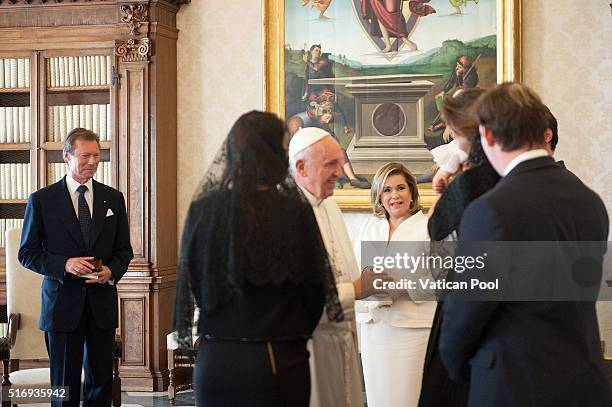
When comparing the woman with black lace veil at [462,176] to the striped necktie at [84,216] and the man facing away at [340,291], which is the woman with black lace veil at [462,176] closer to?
the man facing away at [340,291]

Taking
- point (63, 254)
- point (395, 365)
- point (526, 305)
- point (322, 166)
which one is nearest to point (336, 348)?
point (395, 365)

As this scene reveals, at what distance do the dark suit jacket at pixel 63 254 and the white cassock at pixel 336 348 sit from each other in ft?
5.95

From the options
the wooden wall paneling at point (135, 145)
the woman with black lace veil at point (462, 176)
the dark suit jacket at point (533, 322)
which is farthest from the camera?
the wooden wall paneling at point (135, 145)

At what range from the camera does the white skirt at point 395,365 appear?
4.30 m

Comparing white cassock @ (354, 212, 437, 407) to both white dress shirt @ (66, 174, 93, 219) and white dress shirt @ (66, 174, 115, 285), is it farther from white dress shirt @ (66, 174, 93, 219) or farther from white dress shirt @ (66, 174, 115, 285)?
white dress shirt @ (66, 174, 93, 219)

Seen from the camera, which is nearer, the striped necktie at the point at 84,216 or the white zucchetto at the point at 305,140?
the white zucchetto at the point at 305,140

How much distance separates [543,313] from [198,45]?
578cm

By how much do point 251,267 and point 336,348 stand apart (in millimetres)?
1119

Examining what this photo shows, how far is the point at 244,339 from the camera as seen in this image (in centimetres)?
293

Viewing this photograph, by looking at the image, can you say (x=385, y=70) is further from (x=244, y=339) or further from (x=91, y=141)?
(x=244, y=339)

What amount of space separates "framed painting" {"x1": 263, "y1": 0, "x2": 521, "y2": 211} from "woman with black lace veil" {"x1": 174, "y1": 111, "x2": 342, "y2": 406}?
4530mm

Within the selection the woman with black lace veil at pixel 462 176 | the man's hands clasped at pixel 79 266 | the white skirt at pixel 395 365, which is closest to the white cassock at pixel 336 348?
the white skirt at pixel 395 365

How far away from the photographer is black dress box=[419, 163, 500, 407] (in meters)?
3.13

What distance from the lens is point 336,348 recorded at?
3877mm
